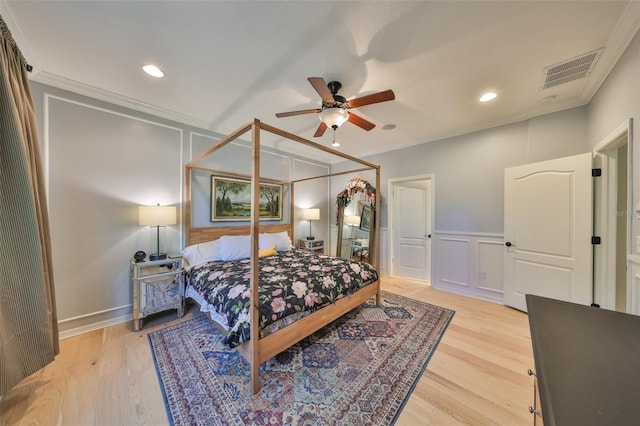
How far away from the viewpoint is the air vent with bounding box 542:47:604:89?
6.08 feet

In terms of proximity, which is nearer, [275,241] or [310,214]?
[275,241]

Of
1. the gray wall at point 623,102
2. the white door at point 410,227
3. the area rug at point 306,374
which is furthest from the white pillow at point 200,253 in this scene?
the gray wall at point 623,102

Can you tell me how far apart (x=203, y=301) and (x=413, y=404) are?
6.82ft

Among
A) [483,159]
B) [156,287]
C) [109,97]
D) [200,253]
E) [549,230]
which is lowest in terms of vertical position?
[156,287]

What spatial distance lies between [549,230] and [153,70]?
15.5 ft

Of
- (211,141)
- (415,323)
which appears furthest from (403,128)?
(211,141)

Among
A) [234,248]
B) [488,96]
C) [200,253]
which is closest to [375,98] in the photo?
[488,96]

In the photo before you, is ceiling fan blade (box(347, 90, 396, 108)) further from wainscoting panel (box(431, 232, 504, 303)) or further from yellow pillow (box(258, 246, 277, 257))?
wainscoting panel (box(431, 232, 504, 303))

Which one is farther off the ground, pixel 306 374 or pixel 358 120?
pixel 358 120

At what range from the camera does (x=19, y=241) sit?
4.57 feet

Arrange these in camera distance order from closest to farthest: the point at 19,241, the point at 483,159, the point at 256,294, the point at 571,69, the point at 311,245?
the point at 19,241
the point at 256,294
the point at 571,69
the point at 483,159
the point at 311,245

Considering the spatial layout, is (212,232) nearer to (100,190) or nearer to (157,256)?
(157,256)

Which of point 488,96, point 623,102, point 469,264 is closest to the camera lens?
point 623,102

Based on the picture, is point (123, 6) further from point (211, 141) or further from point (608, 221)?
point (608, 221)
